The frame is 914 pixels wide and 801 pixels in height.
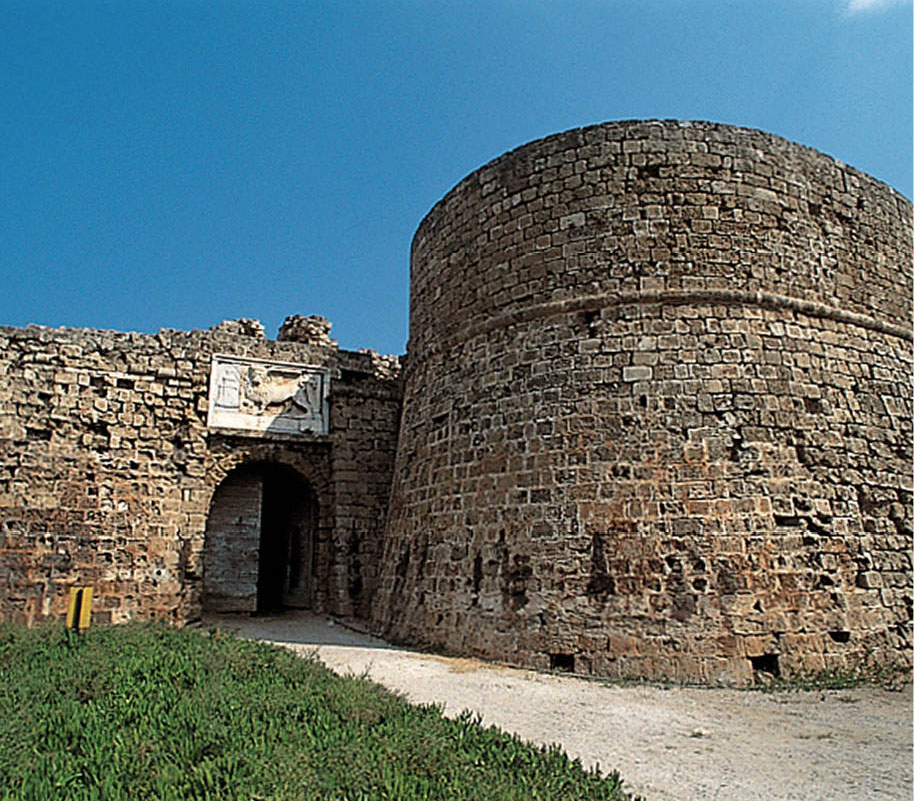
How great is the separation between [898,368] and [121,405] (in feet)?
35.3

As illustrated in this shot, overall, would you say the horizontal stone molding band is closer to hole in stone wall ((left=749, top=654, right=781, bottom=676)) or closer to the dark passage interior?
hole in stone wall ((left=749, top=654, right=781, bottom=676))

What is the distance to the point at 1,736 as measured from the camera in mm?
4137

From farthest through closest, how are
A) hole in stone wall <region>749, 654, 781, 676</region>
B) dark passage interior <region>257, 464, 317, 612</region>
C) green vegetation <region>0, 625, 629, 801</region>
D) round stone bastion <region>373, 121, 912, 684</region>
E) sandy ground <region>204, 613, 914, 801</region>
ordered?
dark passage interior <region>257, 464, 317, 612</region>
round stone bastion <region>373, 121, 912, 684</region>
hole in stone wall <region>749, 654, 781, 676</region>
sandy ground <region>204, 613, 914, 801</region>
green vegetation <region>0, 625, 629, 801</region>

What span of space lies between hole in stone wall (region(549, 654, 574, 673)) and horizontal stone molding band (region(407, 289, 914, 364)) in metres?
3.87

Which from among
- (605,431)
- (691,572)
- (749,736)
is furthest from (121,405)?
(749,736)

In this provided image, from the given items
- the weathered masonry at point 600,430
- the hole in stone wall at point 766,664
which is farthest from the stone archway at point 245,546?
the hole in stone wall at point 766,664

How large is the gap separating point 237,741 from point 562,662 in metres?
4.29

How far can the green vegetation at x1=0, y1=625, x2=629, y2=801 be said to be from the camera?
3471 millimetres

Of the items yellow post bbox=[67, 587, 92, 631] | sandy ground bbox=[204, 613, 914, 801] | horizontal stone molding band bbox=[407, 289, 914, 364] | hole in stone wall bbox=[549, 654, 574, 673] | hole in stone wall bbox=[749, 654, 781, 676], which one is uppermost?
horizontal stone molding band bbox=[407, 289, 914, 364]

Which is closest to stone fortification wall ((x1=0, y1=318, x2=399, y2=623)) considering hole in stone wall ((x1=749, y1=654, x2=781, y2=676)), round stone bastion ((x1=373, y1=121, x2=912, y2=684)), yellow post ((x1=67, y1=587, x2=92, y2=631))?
round stone bastion ((x1=373, y1=121, x2=912, y2=684))

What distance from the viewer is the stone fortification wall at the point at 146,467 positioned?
1044 cm

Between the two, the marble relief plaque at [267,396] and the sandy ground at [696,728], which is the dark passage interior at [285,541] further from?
the sandy ground at [696,728]

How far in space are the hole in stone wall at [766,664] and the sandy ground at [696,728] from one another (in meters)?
0.37

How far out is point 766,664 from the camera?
23.5 feet
